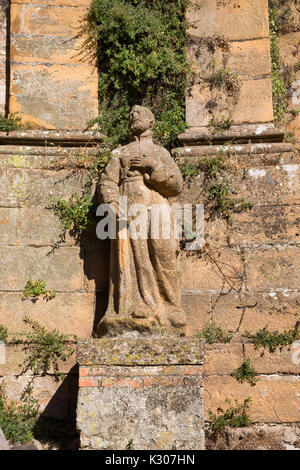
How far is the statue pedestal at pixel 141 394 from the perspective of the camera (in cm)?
553

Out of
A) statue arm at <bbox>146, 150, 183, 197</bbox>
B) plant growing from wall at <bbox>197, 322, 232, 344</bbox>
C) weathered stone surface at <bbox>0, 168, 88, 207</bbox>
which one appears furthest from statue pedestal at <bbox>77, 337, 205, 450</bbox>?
weathered stone surface at <bbox>0, 168, 88, 207</bbox>

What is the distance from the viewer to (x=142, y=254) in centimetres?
630

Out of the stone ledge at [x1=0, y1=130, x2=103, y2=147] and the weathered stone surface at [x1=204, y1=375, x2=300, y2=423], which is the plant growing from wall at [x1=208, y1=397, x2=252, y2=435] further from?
the stone ledge at [x1=0, y1=130, x2=103, y2=147]

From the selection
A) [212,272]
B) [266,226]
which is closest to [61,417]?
[212,272]

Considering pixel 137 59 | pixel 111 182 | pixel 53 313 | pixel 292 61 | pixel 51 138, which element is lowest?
pixel 53 313

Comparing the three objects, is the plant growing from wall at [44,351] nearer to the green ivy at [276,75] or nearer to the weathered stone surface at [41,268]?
the weathered stone surface at [41,268]

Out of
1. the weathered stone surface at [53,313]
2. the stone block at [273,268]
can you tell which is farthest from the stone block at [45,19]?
the stone block at [273,268]

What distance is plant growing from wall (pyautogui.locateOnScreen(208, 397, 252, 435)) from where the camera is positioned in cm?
645

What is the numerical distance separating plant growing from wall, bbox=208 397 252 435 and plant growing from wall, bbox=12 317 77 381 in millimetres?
1524

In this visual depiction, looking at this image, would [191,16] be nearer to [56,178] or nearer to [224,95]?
[224,95]

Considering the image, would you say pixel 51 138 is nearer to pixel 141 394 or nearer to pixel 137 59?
pixel 137 59

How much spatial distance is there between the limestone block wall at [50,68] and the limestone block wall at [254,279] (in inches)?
59.0

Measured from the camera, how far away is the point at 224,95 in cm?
767

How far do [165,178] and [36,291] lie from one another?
→ 1.72 meters
